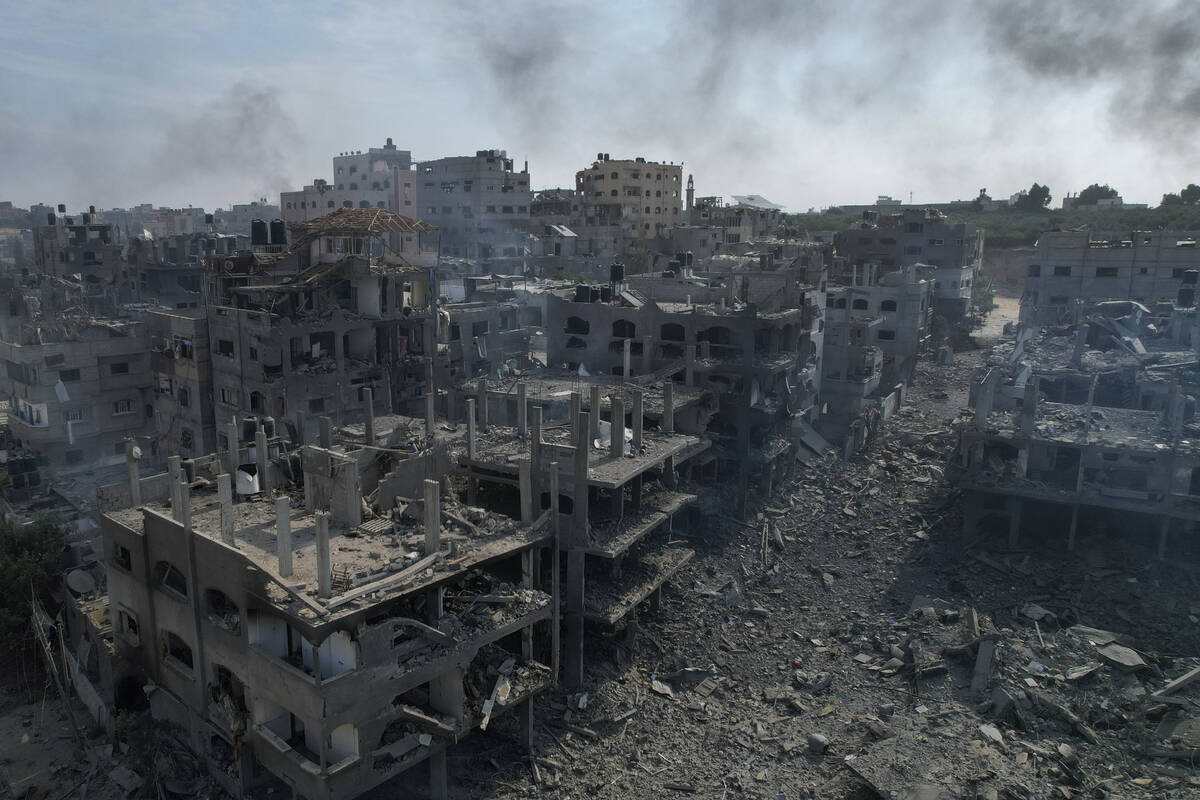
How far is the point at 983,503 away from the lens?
35.4 m

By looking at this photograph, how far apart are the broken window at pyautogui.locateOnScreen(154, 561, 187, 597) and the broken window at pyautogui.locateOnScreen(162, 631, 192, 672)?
1.31 metres

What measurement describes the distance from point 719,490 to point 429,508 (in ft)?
71.0

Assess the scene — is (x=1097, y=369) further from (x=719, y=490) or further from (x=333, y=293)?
(x=333, y=293)

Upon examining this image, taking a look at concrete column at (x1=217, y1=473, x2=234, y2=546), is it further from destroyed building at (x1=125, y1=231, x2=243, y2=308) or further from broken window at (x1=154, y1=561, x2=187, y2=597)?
destroyed building at (x1=125, y1=231, x2=243, y2=308)

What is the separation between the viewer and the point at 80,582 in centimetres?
2789

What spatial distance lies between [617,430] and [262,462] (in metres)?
10.6

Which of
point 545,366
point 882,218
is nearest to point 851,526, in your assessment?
point 545,366

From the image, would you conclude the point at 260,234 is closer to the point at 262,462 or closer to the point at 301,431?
the point at 301,431

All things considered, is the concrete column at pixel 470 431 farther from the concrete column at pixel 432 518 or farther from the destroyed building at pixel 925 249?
the destroyed building at pixel 925 249

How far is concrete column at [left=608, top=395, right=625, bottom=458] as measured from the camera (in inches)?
1098

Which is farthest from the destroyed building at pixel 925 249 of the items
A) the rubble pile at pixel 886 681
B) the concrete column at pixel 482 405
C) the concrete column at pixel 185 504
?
the concrete column at pixel 185 504

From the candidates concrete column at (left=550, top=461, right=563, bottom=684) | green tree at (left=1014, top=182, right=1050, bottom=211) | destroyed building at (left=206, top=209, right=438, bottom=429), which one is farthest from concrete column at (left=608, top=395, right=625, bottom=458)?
green tree at (left=1014, top=182, right=1050, bottom=211)

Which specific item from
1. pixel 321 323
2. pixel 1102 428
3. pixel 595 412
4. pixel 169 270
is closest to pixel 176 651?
pixel 595 412

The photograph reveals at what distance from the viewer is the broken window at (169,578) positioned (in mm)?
22281
